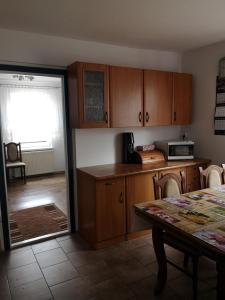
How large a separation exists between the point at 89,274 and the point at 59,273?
0.96 feet

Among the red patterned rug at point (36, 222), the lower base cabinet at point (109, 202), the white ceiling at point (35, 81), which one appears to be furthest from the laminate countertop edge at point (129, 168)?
the white ceiling at point (35, 81)

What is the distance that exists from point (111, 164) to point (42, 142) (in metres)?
3.40

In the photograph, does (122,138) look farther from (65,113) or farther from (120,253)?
(120,253)

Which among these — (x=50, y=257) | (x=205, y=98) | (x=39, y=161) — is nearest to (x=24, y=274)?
(x=50, y=257)

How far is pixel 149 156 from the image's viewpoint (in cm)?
326

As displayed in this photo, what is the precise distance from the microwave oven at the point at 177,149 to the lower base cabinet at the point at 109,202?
377mm

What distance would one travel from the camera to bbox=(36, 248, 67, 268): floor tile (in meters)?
2.53

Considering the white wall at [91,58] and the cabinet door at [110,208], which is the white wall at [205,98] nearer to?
the white wall at [91,58]

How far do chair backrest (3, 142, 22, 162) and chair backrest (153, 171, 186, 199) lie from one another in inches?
169

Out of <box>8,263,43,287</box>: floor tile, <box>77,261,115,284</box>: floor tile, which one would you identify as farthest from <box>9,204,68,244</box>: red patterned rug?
<box>77,261,115,284</box>: floor tile

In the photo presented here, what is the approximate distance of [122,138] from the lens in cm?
335

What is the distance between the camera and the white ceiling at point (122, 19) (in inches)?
80.2

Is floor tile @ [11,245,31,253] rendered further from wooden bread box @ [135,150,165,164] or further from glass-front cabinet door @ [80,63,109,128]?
wooden bread box @ [135,150,165,164]

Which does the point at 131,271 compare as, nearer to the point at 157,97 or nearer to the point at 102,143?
Result: the point at 102,143
